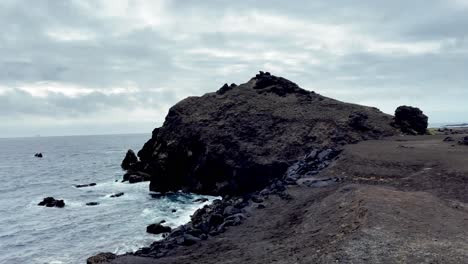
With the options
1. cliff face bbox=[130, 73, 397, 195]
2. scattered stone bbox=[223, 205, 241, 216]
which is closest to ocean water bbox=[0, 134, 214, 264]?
cliff face bbox=[130, 73, 397, 195]

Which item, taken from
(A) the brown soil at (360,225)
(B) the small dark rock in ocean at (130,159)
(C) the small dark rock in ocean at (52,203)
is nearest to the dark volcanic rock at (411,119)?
(A) the brown soil at (360,225)

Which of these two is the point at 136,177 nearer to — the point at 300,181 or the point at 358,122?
the point at 358,122

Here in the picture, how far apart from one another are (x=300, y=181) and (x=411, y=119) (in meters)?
45.6

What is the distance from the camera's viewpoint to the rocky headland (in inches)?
728

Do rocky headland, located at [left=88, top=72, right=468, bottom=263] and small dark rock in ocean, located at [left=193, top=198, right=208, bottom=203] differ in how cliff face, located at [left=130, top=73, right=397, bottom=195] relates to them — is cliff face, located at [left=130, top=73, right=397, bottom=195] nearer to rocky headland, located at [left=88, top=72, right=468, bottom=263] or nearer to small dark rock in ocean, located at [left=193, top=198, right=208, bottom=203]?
rocky headland, located at [left=88, top=72, right=468, bottom=263]

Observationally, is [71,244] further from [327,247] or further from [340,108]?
[340,108]

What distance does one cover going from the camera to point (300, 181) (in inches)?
1393

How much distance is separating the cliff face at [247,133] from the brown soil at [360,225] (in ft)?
76.5

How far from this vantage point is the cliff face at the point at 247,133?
5741 cm

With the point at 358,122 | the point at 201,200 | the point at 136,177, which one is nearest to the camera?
the point at 201,200

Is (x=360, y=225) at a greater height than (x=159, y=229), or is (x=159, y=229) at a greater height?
(x=360, y=225)

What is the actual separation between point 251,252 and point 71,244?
25.6 meters

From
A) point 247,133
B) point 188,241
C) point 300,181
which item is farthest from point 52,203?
point 188,241

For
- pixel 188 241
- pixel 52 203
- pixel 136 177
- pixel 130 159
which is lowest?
pixel 52 203
